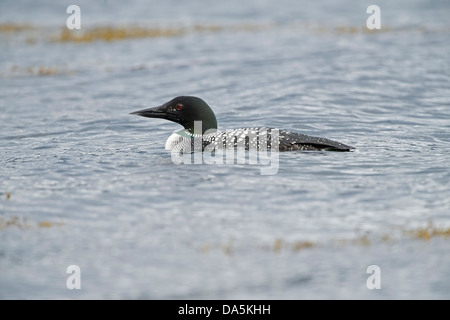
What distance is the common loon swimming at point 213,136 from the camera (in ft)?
24.7

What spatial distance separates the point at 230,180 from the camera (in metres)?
6.79

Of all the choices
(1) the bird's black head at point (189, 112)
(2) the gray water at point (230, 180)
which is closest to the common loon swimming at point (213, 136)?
(1) the bird's black head at point (189, 112)

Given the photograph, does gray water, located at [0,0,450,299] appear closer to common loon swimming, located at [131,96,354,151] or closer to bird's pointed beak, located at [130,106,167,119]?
common loon swimming, located at [131,96,354,151]

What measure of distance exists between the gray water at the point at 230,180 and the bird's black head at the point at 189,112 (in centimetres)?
46

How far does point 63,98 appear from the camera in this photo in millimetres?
11625

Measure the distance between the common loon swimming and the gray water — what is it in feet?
0.54

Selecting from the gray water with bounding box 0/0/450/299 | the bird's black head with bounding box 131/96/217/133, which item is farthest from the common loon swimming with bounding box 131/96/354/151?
the gray water with bounding box 0/0/450/299

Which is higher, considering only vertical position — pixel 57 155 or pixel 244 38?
pixel 244 38

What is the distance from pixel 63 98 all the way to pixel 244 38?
16.5ft

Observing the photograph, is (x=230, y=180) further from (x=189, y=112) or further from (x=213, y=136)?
(x=189, y=112)

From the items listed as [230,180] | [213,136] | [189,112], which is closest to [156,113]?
[189,112]

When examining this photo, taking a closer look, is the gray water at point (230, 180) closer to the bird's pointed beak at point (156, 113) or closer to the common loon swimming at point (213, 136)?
the common loon swimming at point (213, 136)
